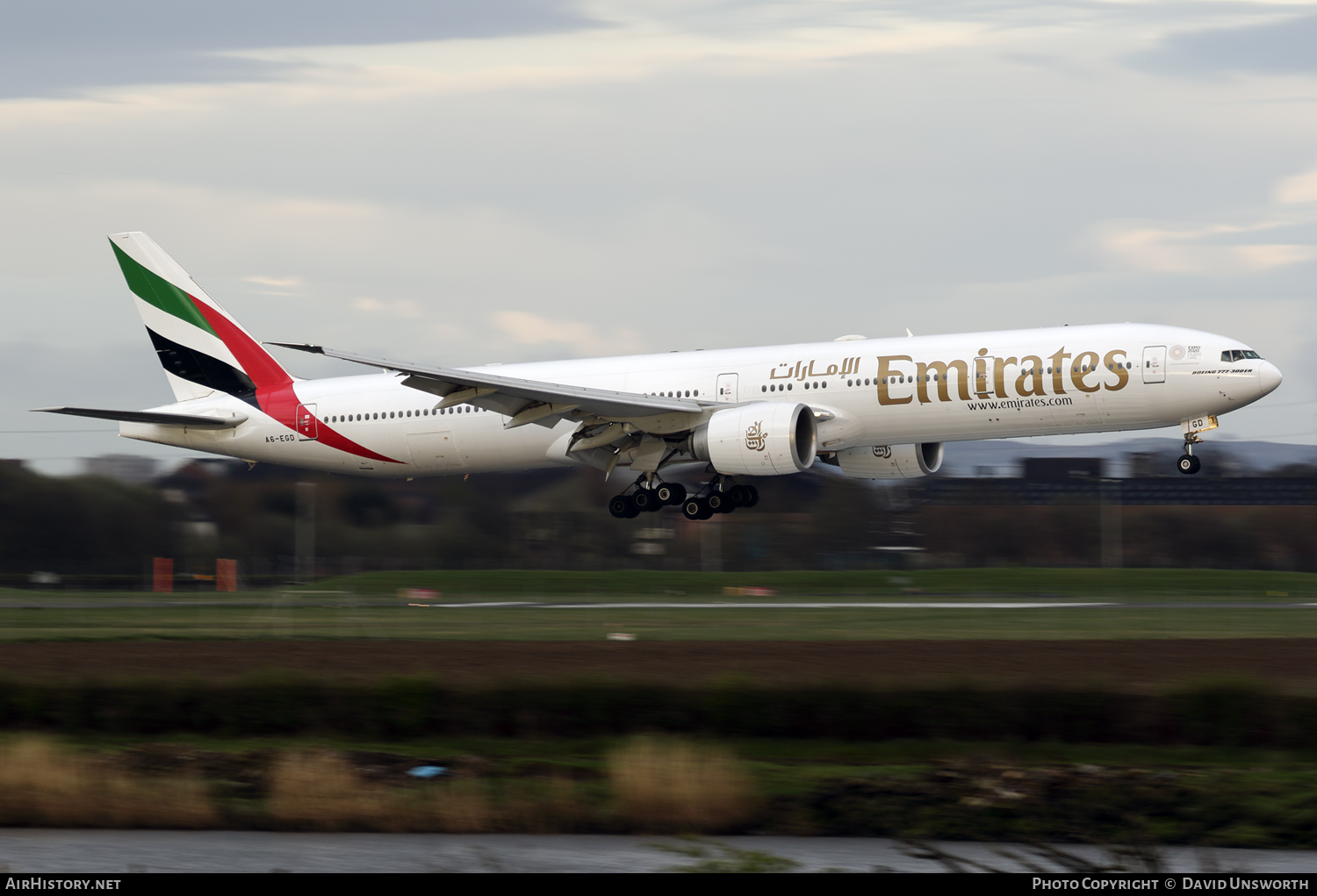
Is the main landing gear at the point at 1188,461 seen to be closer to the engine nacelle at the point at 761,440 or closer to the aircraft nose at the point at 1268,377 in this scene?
the aircraft nose at the point at 1268,377

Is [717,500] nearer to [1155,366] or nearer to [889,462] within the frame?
[889,462]

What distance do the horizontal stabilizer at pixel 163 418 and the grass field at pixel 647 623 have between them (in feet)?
16.8

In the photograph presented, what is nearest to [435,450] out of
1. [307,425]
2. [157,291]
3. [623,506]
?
[307,425]

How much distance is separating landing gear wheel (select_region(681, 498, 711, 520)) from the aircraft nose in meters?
13.9

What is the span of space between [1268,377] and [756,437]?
38.5 ft

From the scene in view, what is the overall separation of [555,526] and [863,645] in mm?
20603

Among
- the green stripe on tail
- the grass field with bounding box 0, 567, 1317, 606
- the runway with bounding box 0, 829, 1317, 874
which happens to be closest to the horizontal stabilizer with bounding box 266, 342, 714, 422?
the grass field with bounding box 0, 567, 1317, 606

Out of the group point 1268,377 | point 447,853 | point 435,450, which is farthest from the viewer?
point 435,450

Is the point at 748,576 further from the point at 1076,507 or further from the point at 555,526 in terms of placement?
the point at 1076,507

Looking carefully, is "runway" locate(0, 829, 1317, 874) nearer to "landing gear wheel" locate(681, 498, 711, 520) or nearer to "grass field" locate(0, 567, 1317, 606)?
"grass field" locate(0, 567, 1317, 606)

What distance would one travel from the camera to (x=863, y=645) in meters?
29.8

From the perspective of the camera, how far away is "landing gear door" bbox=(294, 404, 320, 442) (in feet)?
141

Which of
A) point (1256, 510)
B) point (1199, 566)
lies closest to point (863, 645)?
point (1199, 566)

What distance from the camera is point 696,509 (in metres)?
40.9
